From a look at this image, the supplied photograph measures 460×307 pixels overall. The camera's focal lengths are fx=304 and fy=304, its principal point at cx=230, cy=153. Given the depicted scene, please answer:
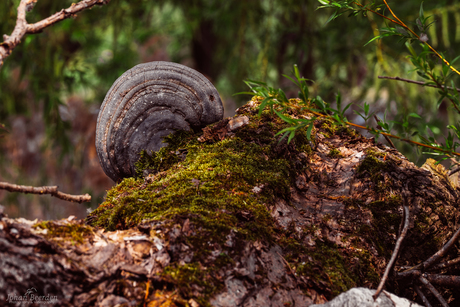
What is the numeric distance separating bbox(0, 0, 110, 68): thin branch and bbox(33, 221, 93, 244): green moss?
2.13ft

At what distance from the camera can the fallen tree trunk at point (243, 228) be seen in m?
1.00

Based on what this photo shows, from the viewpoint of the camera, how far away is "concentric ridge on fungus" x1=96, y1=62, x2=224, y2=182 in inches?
74.4

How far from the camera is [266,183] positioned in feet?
5.19

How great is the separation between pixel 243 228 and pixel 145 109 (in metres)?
1.04

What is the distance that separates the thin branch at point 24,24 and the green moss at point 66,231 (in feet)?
2.13

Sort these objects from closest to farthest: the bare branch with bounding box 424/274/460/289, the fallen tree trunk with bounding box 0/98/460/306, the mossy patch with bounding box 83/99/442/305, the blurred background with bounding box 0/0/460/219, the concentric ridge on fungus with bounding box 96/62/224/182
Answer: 1. the fallen tree trunk with bounding box 0/98/460/306
2. the mossy patch with bounding box 83/99/442/305
3. the bare branch with bounding box 424/274/460/289
4. the concentric ridge on fungus with bounding box 96/62/224/182
5. the blurred background with bounding box 0/0/460/219

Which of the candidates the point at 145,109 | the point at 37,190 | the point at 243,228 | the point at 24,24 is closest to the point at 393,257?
the point at 243,228

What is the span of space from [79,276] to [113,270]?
104 millimetres

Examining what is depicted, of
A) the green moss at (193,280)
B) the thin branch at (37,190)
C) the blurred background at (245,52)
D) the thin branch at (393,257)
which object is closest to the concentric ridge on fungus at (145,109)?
the thin branch at (37,190)

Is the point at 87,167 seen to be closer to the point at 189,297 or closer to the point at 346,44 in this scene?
the point at 346,44

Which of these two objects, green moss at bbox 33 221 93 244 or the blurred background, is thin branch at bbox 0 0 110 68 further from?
the blurred background

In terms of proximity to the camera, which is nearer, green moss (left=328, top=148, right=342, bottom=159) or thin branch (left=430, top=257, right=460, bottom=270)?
thin branch (left=430, top=257, right=460, bottom=270)

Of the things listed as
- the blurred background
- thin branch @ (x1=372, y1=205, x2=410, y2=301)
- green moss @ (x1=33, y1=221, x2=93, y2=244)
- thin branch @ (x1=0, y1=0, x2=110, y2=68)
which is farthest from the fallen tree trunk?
the blurred background

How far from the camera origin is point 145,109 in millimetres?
1907
